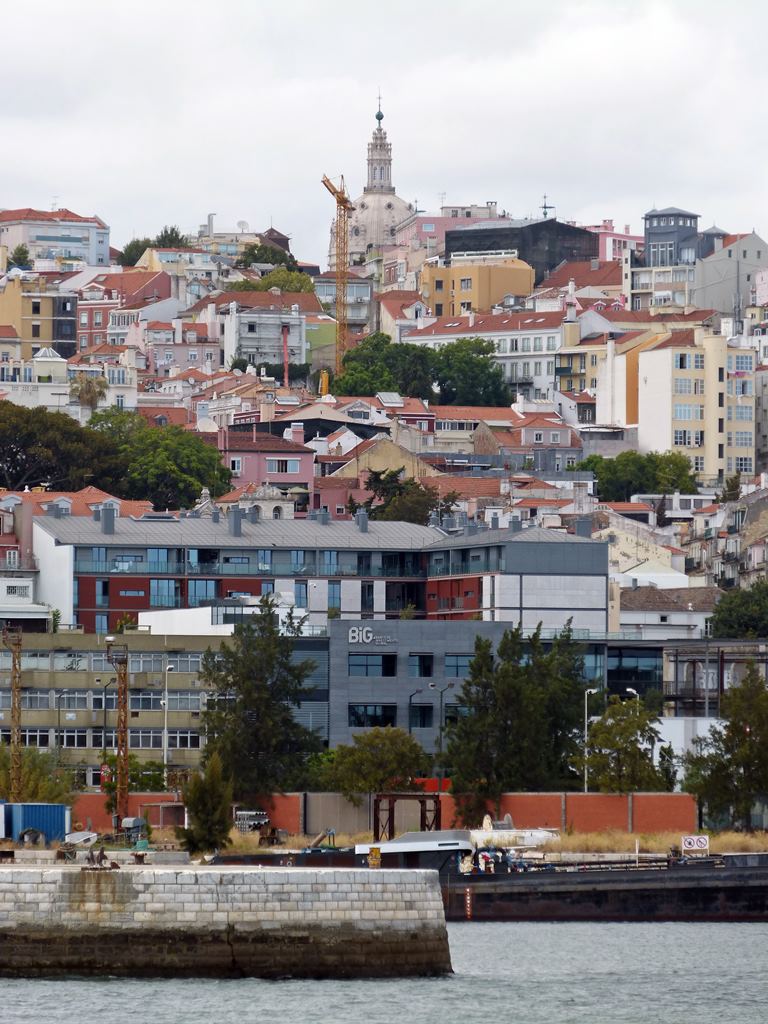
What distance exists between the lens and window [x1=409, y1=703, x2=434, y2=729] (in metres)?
91.8

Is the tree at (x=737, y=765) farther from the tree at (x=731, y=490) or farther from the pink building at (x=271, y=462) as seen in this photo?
the tree at (x=731, y=490)

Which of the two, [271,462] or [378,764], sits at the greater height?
[271,462]

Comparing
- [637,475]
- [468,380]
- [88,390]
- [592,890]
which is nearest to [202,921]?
[592,890]

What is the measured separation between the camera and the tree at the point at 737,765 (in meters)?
82.8

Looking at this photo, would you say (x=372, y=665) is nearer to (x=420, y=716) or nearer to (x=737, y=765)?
(x=420, y=716)

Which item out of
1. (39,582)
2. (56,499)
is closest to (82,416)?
(56,499)

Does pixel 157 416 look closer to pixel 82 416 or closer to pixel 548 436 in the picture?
pixel 82 416

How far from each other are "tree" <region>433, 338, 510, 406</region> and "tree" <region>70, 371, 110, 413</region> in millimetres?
23396

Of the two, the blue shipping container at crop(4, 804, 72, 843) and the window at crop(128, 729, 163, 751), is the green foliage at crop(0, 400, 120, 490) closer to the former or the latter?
the window at crop(128, 729, 163, 751)

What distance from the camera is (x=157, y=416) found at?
17488 centimetres

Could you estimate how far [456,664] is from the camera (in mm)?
92750

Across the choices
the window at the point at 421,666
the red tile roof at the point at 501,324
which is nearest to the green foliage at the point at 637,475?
the red tile roof at the point at 501,324

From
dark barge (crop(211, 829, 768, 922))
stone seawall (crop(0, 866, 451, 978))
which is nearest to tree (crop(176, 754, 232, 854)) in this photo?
dark barge (crop(211, 829, 768, 922))

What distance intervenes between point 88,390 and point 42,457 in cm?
2988
